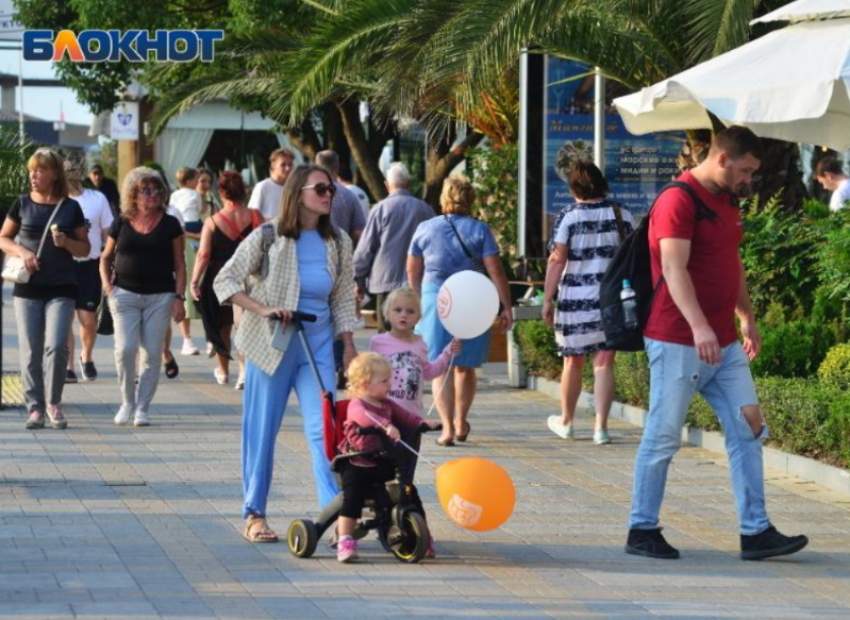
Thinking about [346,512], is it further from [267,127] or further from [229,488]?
[267,127]

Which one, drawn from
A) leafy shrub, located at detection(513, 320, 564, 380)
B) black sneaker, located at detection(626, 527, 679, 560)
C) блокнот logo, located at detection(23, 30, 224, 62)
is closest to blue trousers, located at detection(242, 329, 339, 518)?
black sneaker, located at detection(626, 527, 679, 560)

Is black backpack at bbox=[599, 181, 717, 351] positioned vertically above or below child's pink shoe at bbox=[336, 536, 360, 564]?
above

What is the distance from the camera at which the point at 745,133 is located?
750 centimetres

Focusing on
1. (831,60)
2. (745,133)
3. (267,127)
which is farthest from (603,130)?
(267,127)

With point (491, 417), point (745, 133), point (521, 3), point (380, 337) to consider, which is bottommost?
point (491, 417)

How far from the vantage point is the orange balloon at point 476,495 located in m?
7.14

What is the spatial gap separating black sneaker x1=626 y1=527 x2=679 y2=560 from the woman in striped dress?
11.5ft

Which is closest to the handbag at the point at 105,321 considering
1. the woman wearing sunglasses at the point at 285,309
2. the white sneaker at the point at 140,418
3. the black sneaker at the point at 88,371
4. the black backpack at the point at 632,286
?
the black sneaker at the point at 88,371

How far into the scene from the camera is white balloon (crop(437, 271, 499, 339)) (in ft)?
30.0

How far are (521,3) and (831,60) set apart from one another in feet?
14.5

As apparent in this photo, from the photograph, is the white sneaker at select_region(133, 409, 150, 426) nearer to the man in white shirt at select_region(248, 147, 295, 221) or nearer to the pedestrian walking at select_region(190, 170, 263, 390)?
the pedestrian walking at select_region(190, 170, 263, 390)

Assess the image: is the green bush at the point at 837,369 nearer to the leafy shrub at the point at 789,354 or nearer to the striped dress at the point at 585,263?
the leafy shrub at the point at 789,354

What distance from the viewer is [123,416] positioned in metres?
12.1

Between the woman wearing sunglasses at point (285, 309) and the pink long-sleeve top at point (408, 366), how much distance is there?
401mm
